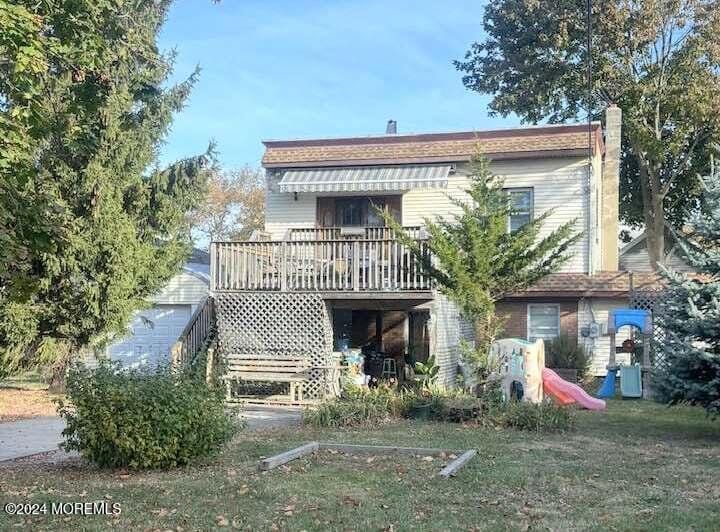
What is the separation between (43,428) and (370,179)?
10381 millimetres

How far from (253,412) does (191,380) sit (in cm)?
594

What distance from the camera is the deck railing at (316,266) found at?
15.6 m

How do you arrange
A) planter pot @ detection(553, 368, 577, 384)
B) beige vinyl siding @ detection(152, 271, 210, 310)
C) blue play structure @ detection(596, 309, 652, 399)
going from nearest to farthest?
1. blue play structure @ detection(596, 309, 652, 399)
2. planter pot @ detection(553, 368, 577, 384)
3. beige vinyl siding @ detection(152, 271, 210, 310)

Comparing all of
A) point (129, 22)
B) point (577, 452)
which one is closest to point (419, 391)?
point (577, 452)

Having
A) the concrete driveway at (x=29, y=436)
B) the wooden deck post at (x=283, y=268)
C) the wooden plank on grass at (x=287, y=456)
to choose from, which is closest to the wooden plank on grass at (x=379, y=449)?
the wooden plank on grass at (x=287, y=456)

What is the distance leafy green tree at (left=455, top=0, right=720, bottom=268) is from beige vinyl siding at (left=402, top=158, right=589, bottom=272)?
8708 mm

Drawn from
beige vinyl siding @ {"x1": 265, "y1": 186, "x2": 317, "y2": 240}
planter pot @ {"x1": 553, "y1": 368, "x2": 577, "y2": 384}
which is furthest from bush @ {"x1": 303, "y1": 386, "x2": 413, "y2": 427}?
beige vinyl siding @ {"x1": 265, "y1": 186, "x2": 317, "y2": 240}

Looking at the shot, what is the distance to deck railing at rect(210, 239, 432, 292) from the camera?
15625 millimetres

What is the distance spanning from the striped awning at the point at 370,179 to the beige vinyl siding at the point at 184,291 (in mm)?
4337

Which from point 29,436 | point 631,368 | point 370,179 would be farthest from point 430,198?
point 29,436

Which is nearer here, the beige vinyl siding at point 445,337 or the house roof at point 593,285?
the beige vinyl siding at point 445,337

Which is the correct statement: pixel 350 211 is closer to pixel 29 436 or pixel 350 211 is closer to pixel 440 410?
pixel 440 410

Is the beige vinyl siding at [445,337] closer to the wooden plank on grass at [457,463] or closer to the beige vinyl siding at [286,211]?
the beige vinyl siding at [286,211]

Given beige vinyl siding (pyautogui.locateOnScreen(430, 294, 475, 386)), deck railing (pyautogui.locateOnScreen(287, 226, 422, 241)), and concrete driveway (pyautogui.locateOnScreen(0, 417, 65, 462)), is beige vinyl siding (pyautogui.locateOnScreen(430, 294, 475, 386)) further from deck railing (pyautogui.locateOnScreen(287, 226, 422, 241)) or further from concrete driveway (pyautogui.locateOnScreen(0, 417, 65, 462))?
concrete driveway (pyautogui.locateOnScreen(0, 417, 65, 462))
